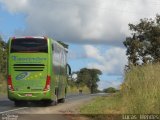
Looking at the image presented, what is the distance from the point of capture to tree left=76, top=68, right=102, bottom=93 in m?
113

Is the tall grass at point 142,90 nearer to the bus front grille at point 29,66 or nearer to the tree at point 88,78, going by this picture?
the bus front grille at point 29,66

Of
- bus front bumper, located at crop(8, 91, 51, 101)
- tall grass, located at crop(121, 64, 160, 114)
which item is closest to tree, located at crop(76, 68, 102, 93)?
bus front bumper, located at crop(8, 91, 51, 101)

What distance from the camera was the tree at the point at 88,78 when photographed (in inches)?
4465

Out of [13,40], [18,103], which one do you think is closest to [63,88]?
[18,103]

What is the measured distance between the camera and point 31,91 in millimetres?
30109

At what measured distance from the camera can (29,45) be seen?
29.9 metres

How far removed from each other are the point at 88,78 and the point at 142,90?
96.0m

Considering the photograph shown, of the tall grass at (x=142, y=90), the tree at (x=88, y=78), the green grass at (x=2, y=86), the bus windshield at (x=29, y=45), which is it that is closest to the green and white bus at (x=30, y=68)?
the bus windshield at (x=29, y=45)

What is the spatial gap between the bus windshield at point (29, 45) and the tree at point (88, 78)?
80.8 meters

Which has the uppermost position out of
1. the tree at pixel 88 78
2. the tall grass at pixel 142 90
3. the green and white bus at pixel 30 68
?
the tree at pixel 88 78

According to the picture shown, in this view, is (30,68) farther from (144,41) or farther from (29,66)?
(144,41)

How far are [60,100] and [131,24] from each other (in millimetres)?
17892

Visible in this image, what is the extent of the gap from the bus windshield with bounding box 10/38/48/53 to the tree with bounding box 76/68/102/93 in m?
80.8

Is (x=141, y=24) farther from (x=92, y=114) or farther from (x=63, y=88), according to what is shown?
(x=92, y=114)
